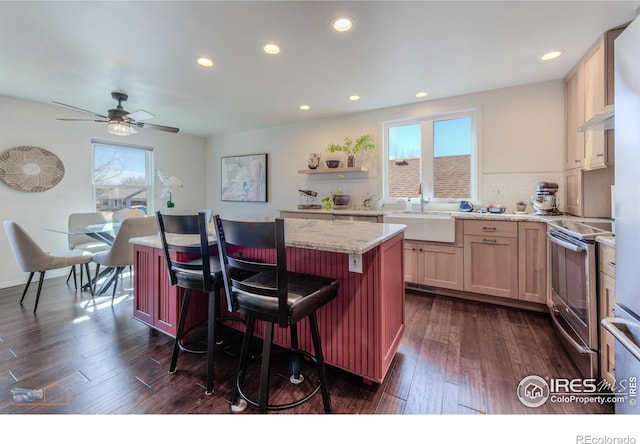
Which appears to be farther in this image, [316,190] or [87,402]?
[316,190]

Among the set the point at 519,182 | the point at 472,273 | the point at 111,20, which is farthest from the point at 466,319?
the point at 111,20

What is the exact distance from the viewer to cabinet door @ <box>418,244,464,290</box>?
3.01 m

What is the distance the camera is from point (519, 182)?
3.22m

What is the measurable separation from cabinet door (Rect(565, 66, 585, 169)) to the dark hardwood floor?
162cm

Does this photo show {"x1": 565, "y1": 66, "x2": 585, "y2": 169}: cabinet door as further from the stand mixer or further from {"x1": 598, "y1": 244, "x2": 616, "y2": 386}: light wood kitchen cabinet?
{"x1": 598, "y1": 244, "x2": 616, "y2": 386}: light wood kitchen cabinet

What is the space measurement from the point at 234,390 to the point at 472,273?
2.59 m

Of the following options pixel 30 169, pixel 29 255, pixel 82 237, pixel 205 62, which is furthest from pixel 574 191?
pixel 30 169

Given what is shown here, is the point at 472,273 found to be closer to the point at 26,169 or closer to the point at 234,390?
the point at 234,390

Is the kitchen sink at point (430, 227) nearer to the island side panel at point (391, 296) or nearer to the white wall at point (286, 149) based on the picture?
the white wall at point (286, 149)

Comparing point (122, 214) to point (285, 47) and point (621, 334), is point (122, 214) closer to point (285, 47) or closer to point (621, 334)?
point (285, 47)

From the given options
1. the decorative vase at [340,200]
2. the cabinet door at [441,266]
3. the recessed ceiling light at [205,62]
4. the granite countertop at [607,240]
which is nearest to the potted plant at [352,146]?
the decorative vase at [340,200]

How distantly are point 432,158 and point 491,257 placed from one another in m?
1.58

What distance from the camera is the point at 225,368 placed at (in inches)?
72.1

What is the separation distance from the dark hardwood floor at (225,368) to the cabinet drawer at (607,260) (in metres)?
0.72
